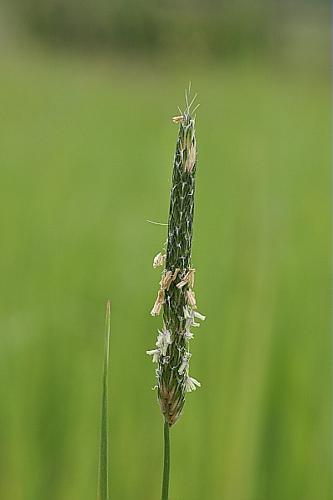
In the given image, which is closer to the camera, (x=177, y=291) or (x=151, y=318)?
(x=177, y=291)

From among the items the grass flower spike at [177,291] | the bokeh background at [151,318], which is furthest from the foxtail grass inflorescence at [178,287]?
the bokeh background at [151,318]

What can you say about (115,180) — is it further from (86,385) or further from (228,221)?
(86,385)

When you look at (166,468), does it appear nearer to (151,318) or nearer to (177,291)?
(177,291)

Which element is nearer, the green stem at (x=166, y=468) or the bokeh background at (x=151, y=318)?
the green stem at (x=166, y=468)

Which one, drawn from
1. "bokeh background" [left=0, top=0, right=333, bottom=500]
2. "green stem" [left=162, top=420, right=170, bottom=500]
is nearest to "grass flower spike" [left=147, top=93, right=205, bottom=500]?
"green stem" [left=162, top=420, right=170, bottom=500]

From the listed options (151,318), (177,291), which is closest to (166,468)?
(177,291)

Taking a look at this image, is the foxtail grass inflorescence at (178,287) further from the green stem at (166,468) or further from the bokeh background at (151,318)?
the bokeh background at (151,318)

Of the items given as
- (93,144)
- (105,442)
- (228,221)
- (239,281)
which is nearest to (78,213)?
(228,221)

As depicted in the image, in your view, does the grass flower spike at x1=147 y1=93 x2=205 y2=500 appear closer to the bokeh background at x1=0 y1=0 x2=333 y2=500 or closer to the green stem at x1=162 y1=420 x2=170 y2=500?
the green stem at x1=162 y1=420 x2=170 y2=500
